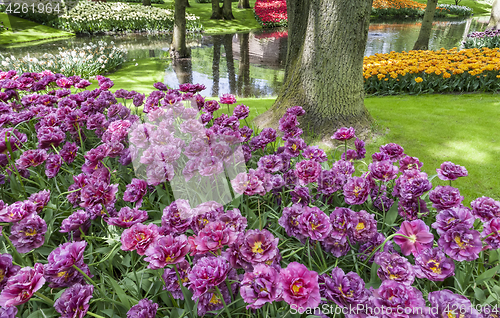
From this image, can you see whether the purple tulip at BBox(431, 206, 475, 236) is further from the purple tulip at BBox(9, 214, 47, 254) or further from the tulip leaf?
the purple tulip at BBox(9, 214, 47, 254)

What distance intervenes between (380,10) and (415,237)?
93.8ft

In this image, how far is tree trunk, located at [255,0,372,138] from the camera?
330 centimetres

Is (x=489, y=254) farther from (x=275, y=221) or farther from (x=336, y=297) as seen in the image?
(x=275, y=221)

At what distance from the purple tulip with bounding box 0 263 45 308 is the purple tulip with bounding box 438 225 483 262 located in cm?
160

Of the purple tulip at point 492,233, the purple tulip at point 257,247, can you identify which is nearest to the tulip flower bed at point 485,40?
the purple tulip at point 492,233

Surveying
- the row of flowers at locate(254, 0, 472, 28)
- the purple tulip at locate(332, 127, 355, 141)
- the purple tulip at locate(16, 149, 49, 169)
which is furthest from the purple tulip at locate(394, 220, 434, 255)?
the row of flowers at locate(254, 0, 472, 28)

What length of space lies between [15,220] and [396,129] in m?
4.37

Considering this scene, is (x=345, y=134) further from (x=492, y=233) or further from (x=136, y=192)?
(x=136, y=192)

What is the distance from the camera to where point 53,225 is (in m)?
1.79

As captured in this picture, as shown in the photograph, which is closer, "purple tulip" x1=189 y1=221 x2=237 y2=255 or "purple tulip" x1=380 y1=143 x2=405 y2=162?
"purple tulip" x1=189 y1=221 x2=237 y2=255

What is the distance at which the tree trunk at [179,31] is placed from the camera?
30.0 ft

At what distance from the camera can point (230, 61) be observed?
9.97m

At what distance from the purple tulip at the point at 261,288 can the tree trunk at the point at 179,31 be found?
9923mm

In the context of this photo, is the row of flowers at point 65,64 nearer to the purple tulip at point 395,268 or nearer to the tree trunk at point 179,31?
the tree trunk at point 179,31
